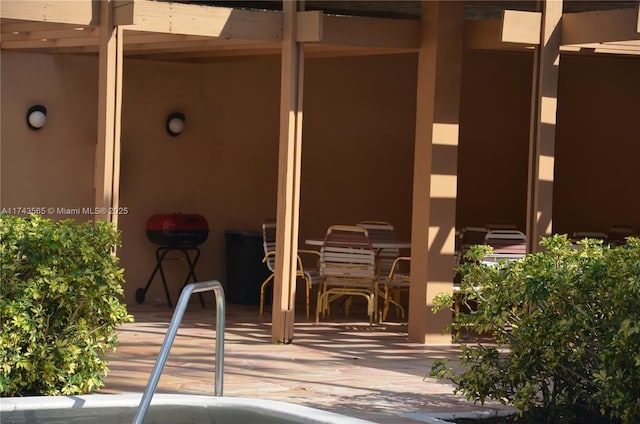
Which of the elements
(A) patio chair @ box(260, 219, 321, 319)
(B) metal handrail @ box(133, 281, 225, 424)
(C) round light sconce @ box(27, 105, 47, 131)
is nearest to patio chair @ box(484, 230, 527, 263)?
(A) patio chair @ box(260, 219, 321, 319)

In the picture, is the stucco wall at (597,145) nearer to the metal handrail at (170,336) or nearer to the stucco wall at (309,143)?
the stucco wall at (309,143)

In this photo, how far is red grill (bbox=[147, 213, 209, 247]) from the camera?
11633mm

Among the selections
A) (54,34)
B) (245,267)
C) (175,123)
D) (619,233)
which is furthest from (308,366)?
(619,233)

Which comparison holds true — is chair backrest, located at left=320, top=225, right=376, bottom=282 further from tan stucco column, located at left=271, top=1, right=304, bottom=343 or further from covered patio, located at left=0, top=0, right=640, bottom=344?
tan stucco column, located at left=271, top=1, right=304, bottom=343

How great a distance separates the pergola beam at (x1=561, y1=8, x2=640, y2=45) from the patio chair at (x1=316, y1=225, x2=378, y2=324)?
2.65m

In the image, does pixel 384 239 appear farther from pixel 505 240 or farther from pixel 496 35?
Answer: pixel 496 35

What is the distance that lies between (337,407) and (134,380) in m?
1.48

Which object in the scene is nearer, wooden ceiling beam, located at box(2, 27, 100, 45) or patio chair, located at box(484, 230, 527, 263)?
wooden ceiling beam, located at box(2, 27, 100, 45)

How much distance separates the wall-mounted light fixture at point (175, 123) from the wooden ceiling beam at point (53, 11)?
3532 mm

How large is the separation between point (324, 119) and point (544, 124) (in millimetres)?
4101

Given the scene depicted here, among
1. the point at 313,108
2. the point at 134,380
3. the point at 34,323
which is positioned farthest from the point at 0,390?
the point at 313,108

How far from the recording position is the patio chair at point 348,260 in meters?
10.3

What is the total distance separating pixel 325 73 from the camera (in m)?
12.8

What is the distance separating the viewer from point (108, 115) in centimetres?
849
